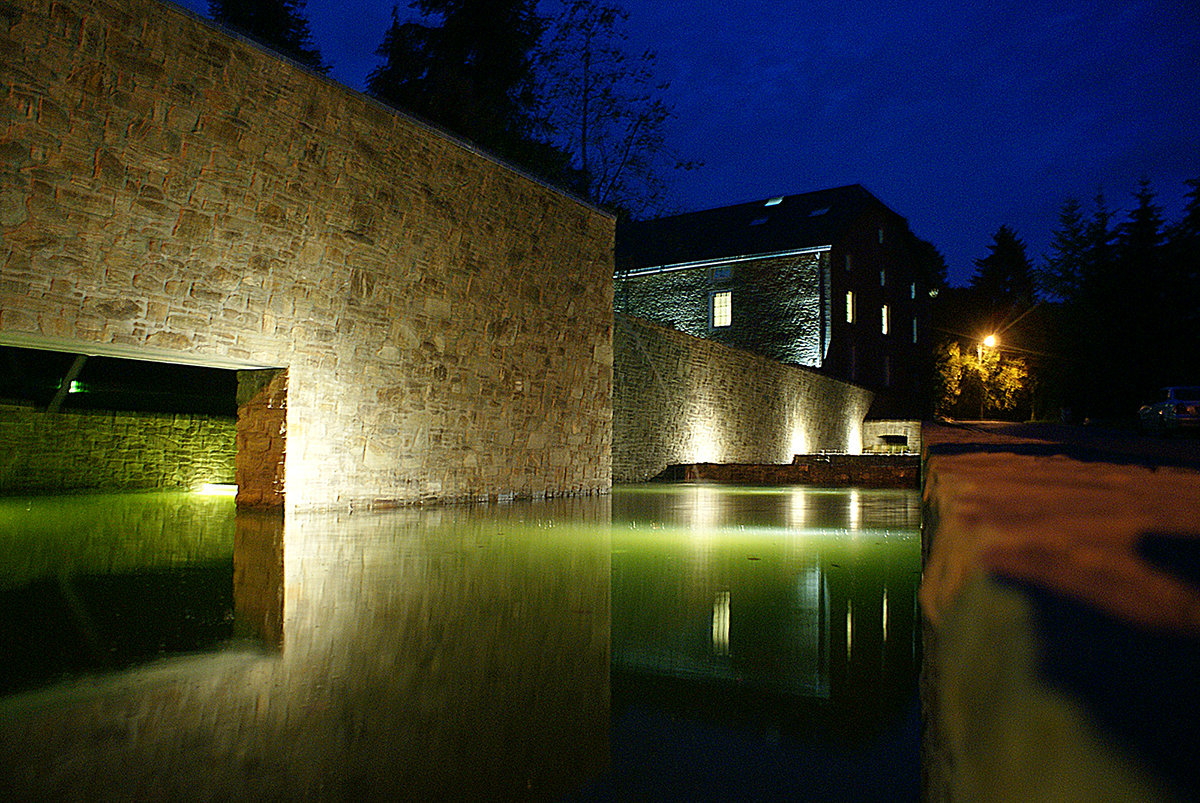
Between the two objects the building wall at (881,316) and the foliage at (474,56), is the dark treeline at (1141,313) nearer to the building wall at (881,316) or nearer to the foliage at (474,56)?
the building wall at (881,316)

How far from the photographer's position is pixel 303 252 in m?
8.27

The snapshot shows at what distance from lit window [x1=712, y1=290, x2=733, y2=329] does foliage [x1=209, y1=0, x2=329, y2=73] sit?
14477mm

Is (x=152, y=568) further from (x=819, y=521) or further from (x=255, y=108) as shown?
(x=819, y=521)

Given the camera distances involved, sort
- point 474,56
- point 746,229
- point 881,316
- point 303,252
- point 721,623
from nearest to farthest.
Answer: point 721,623 < point 303,252 < point 474,56 < point 746,229 < point 881,316

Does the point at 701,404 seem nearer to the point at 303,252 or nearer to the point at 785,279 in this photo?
the point at 303,252

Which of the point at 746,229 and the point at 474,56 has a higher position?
the point at 474,56

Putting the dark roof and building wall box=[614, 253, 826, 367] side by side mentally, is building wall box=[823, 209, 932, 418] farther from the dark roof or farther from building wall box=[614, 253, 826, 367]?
the dark roof

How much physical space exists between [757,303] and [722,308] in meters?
1.31

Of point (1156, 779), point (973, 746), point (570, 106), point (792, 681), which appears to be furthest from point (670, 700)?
point (570, 106)

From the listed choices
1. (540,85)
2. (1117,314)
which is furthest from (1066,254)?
(540,85)

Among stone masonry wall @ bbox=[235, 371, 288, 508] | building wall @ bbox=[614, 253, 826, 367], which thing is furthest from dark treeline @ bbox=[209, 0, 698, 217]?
stone masonry wall @ bbox=[235, 371, 288, 508]

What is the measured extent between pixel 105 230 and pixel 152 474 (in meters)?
6.73

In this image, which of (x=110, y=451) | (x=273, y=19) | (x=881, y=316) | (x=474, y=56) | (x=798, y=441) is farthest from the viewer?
(x=881, y=316)

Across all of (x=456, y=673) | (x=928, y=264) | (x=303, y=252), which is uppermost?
(x=928, y=264)
